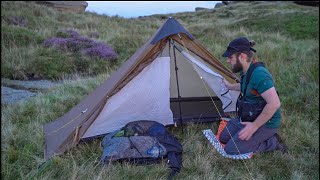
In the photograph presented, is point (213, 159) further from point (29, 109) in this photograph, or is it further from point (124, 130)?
point (29, 109)

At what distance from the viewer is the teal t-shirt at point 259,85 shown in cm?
400

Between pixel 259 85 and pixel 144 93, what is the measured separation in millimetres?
1715

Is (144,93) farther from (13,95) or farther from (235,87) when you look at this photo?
(13,95)

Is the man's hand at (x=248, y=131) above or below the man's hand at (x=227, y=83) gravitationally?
below

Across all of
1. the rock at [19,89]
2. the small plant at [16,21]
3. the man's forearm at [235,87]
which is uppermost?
the small plant at [16,21]

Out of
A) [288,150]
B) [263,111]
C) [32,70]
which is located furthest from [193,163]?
[32,70]

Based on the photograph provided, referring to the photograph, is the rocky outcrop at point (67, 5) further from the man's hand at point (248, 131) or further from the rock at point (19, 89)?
the man's hand at point (248, 131)

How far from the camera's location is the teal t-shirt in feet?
13.1

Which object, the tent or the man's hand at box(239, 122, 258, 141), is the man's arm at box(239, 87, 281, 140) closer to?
the man's hand at box(239, 122, 258, 141)

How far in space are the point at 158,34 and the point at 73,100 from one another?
259cm

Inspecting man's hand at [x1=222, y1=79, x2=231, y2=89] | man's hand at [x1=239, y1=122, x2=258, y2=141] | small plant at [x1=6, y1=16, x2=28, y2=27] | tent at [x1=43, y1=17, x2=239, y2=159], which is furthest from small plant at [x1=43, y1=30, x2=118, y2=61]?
man's hand at [x1=239, y1=122, x2=258, y2=141]

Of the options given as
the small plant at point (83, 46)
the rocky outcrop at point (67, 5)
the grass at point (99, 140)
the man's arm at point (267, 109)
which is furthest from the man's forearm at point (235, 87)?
the rocky outcrop at point (67, 5)

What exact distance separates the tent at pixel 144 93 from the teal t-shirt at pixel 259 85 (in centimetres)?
89

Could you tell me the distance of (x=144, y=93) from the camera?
5.19 metres
